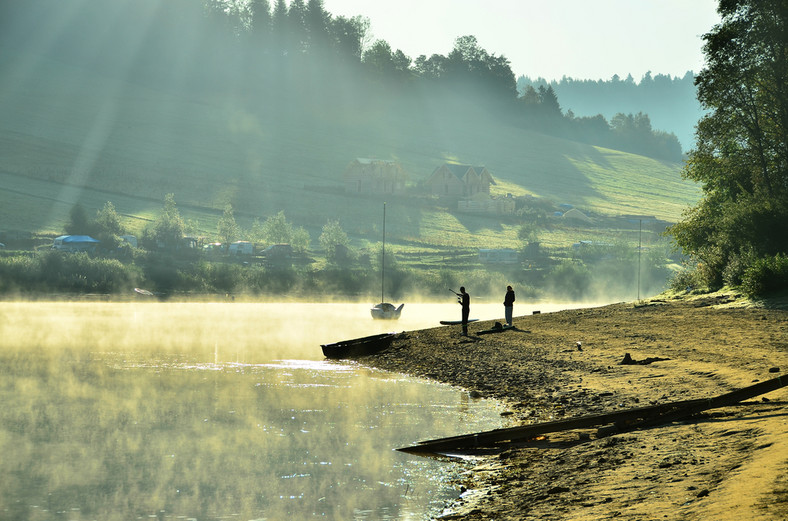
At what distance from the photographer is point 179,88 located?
170 meters

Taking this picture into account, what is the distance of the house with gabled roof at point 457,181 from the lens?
142625 millimetres

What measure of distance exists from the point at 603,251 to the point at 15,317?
7913 cm

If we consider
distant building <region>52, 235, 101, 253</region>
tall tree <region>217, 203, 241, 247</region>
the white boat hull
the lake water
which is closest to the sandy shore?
the lake water

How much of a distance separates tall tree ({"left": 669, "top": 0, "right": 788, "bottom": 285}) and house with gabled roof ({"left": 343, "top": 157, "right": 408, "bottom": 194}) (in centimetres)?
8868

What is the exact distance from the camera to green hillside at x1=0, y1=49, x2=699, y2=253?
11344 centimetres

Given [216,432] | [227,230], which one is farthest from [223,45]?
[216,432]

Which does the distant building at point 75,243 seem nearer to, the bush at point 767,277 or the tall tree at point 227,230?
the tall tree at point 227,230

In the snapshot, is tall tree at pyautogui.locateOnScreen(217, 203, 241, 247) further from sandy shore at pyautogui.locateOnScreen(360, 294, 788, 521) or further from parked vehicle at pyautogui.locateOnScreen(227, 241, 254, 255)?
sandy shore at pyautogui.locateOnScreen(360, 294, 788, 521)

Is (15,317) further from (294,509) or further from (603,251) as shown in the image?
(603,251)

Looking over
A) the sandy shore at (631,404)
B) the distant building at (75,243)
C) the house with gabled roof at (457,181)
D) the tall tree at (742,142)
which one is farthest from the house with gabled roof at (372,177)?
the sandy shore at (631,404)

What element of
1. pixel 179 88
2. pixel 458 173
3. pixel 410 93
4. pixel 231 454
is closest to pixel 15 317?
pixel 231 454

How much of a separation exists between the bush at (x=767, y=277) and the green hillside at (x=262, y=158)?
72109 mm

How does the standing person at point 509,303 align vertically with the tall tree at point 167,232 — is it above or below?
below

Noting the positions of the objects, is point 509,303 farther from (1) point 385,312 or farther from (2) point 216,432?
(1) point 385,312
